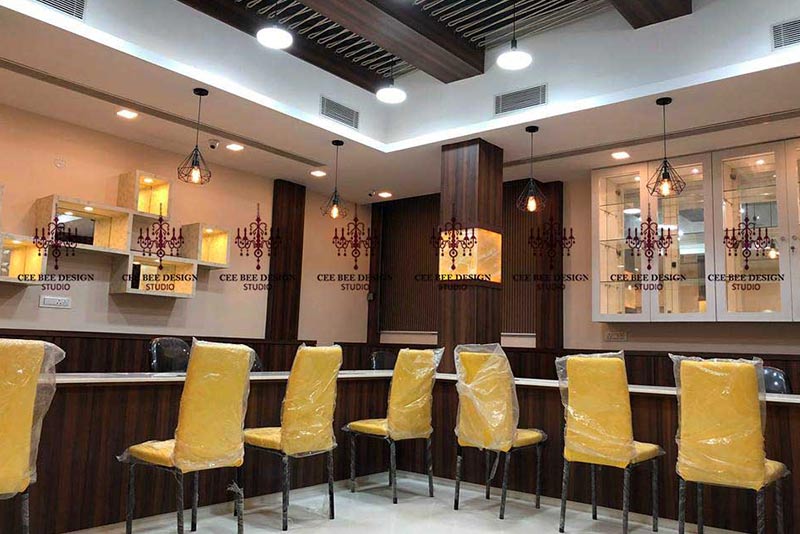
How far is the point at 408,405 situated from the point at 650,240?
133 inches

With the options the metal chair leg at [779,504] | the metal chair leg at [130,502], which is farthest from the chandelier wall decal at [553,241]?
the metal chair leg at [130,502]

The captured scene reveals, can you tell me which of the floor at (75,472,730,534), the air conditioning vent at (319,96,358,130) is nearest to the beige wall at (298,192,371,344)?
the air conditioning vent at (319,96,358,130)

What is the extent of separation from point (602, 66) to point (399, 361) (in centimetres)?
285

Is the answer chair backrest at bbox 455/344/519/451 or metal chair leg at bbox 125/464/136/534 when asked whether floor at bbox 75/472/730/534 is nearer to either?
metal chair leg at bbox 125/464/136/534

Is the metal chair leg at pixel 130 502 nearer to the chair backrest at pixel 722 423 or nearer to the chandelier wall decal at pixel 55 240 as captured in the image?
the chair backrest at pixel 722 423

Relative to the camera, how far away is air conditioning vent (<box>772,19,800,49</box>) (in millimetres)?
4238

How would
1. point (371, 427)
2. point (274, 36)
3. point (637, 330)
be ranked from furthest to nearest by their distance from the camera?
point (637, 330), point (371, 427), point (274, 36)

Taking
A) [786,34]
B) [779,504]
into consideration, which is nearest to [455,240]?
[786,34]

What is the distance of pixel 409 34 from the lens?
482cm

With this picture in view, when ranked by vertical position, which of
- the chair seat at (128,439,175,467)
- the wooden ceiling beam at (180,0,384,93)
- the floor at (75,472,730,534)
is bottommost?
the floor at (75,472,730,534)

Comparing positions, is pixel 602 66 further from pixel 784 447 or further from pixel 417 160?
pixel 784 447

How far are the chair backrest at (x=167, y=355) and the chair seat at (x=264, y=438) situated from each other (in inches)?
44.9

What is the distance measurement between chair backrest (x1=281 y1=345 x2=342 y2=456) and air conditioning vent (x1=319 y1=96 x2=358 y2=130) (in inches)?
109

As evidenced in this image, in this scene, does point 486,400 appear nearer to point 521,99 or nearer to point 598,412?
point 598,412
